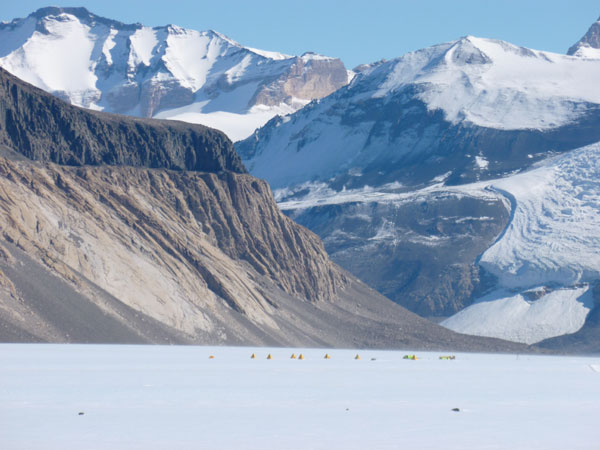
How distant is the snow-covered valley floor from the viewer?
35375 millimetres

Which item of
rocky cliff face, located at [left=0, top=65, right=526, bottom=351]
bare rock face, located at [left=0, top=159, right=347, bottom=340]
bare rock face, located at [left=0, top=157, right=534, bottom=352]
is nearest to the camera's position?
bare rock face, located at [left=0, top=157, right=534, bottom=352]

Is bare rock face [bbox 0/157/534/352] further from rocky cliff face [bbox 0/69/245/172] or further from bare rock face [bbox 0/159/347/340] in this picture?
rocky cliff face [bbox 0/69/245/172]

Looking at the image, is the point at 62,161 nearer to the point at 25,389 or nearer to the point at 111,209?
the point at 111,209

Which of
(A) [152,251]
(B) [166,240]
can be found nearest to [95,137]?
(B) [166,240]

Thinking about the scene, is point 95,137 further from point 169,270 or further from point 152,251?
point 169,270

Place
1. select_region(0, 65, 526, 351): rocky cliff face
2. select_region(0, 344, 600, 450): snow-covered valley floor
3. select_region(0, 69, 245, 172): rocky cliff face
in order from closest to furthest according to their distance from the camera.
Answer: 1. select_region(0, 344, 600, 450): snow-covered valley floor
2. select_region(0, 65, 526, 351): rocky cliff face
3. select_region(0, 69, 245, 172): rocky cliff face

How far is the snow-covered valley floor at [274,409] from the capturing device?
116ft

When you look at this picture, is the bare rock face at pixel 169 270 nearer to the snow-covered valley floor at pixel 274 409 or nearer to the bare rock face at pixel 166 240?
the bare rock face at pixel 166 240

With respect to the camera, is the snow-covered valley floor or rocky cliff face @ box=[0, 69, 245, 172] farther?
rocky cliff face @ box=[0, 69, 245, 172]

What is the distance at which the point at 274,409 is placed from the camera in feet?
146

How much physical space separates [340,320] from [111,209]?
47889 millimetres

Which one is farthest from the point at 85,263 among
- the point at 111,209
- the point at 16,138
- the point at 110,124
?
the point at 110,124

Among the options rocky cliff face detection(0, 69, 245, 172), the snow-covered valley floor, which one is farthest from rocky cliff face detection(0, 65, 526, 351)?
the snow-covered valley floor

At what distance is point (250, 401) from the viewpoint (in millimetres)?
47750
